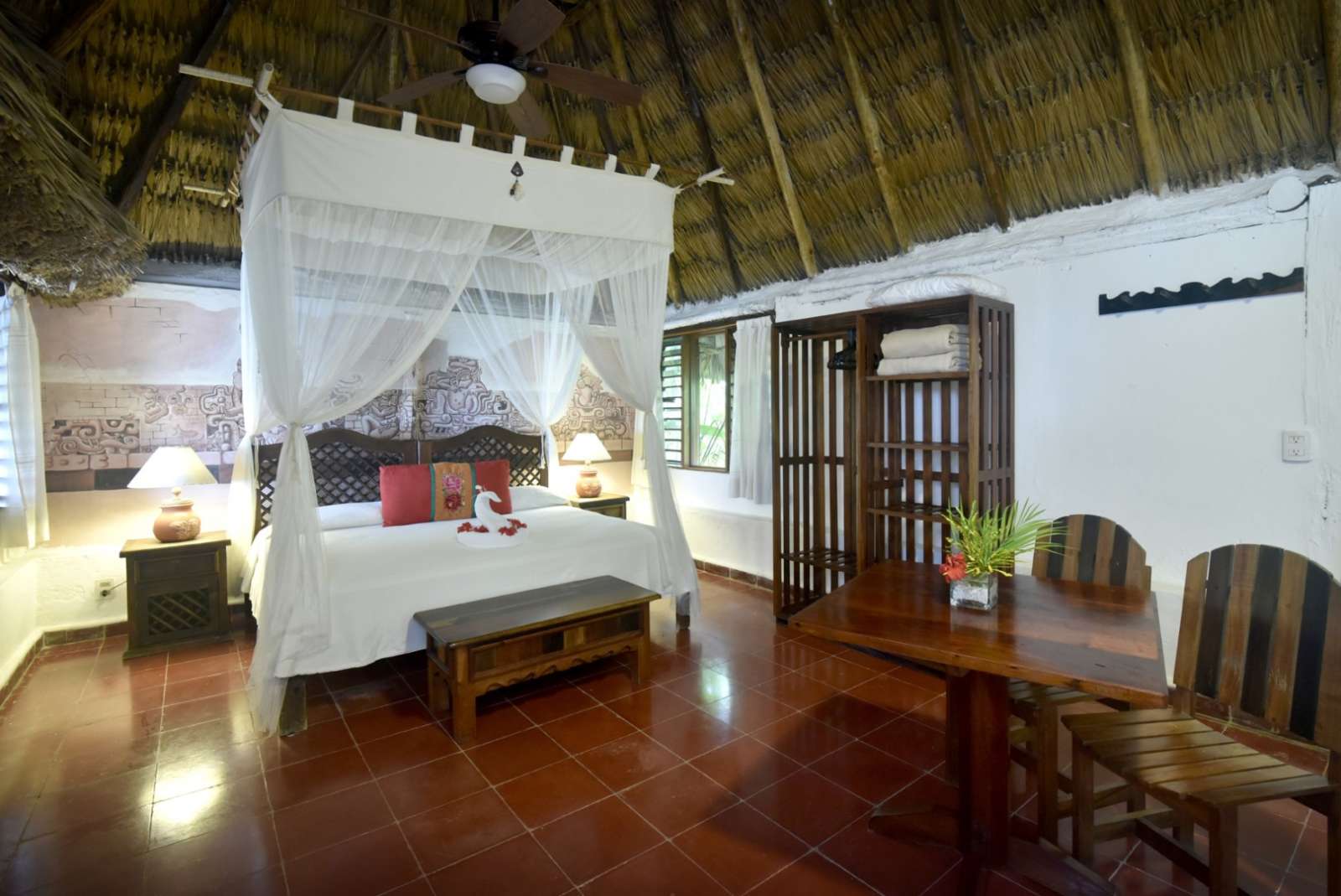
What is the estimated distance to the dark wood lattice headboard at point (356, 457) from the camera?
13.6ft

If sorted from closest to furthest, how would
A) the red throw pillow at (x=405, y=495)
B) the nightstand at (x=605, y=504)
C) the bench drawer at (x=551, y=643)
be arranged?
the bench drawer at (x=551, y=643)
the red throw pillow at (x=405, y=495)
the nightstand at (x=605, y=504)

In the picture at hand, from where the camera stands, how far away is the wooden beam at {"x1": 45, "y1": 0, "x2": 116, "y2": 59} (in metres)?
2.81

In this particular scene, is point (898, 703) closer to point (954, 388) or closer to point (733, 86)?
point (954, 388)

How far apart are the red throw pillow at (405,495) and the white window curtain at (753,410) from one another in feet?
7.24

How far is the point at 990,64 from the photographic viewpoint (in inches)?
121

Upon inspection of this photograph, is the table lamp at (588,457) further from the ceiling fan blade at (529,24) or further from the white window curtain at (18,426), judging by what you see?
the ceiling fan blade at (529,24)

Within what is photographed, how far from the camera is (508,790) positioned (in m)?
2.35

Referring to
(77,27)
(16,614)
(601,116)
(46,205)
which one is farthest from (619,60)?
(16,614)

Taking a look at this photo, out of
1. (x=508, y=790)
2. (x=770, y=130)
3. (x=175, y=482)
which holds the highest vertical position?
(x=770, y=130)

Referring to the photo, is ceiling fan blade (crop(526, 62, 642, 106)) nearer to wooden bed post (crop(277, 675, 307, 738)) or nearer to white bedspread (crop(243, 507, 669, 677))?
white bedspread (crop(243, 507, 669, 677))

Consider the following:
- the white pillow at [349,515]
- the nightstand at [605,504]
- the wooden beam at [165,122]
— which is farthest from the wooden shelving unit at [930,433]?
the wooden beam at [165,122]

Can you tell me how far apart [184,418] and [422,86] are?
2.86 metres

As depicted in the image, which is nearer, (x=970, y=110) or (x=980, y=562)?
(x=980, y=562)

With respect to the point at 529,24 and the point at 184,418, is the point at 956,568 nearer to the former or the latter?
the point at 529,24
